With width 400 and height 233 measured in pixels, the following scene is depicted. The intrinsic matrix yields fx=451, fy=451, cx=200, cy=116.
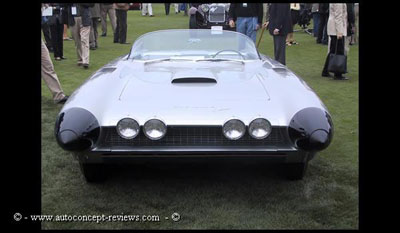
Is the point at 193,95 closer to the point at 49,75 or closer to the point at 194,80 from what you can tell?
the point at 194,80

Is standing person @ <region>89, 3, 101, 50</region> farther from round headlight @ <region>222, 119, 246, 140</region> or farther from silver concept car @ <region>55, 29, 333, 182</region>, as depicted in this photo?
round headlight @ <region>222, 119, 246, 140</region>

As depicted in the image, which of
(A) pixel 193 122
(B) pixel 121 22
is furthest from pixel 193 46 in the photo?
(B) pixel 121 22

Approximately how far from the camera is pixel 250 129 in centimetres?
303

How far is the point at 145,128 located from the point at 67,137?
52 centimetres

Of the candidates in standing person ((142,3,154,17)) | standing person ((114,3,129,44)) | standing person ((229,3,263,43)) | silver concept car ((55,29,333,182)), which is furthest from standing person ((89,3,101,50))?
standing person ((142,3,154,17))

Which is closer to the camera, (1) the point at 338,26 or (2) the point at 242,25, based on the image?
(1) the point at 338,26

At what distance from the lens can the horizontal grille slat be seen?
304 centimetres

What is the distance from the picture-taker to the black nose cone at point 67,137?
117 inches

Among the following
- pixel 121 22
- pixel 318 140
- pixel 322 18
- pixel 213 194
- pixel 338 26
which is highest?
pixel 322 18

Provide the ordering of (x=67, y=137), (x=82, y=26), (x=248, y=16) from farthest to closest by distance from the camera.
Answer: (x=82, y=26)
(x=248, y=16)
(x=67, y=137)

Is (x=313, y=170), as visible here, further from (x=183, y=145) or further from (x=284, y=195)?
(x=183, y=145)

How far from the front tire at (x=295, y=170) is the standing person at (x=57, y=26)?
291 inches

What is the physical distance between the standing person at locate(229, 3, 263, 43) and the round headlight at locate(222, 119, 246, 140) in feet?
17.6
